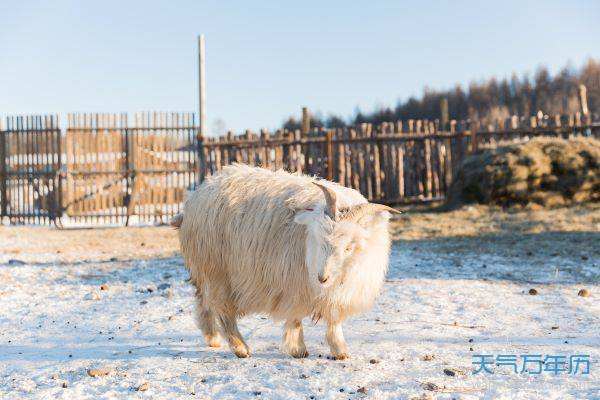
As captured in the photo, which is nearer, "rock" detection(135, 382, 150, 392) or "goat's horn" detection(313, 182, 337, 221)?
"rock" detection(135, 382, 150, 392)

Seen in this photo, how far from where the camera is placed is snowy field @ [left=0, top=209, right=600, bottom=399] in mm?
3725

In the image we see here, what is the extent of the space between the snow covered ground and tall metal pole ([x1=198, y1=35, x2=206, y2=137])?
7.09 metres

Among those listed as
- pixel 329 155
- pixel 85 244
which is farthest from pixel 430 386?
pixel 329 155

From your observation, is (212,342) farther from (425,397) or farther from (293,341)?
(425,397)

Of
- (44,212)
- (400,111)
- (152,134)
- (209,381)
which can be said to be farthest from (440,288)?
(400,111)

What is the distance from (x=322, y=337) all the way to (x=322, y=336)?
0.03m

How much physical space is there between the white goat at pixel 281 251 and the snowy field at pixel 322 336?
1.12 ft

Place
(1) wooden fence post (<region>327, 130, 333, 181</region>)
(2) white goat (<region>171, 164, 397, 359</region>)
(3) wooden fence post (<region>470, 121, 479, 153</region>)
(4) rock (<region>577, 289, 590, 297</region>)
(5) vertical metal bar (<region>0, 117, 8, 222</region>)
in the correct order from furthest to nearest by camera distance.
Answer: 1. (5) vertical metal bar (<region>0, 117, 8, 222</region>)
2. (3) wooden fence post (<region>470, 121, 479, 153</region>)
3. (1) wooden fence post (<region>327, 130, 333, 181</region>)
4. (4) rock (<region>577, 289, 590, 297</region>)
5. (2) white goat (<region>171, 164, 397, 359</region>)

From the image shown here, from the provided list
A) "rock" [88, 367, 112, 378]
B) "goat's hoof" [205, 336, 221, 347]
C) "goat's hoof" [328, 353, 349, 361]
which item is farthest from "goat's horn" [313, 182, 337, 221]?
"rock" [88, 367, 112, 378]

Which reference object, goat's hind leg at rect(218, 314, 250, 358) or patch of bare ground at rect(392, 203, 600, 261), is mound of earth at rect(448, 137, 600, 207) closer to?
patch of bare ground at rect(392, 203, 600, 261)

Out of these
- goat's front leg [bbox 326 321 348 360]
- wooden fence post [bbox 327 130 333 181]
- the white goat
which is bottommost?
goat's front leg [bbox 326 321 348 360]

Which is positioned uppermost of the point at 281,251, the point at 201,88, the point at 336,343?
the point at 201,88

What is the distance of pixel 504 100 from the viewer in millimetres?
38469

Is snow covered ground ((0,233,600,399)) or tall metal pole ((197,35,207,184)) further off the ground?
tall metal pole ((197,35,207,184))
